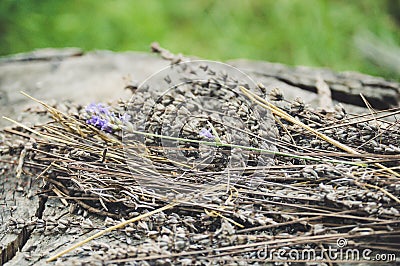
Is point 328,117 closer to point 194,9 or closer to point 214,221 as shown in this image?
point 214,221

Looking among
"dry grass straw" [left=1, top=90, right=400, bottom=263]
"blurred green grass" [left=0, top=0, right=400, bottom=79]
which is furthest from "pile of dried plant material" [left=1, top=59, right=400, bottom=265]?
"blurred green grass" [left=0, top=0, right=400, bottom=79]

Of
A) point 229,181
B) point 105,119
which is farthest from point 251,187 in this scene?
point 105,119

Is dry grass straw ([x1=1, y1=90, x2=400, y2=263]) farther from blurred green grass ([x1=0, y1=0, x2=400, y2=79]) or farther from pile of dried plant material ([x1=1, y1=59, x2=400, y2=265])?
blurred green grass ([x1=0, y1=0, x2=400, y2=79])

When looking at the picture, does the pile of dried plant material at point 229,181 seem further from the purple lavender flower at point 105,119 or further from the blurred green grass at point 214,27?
the blurred green grass at point 214,27

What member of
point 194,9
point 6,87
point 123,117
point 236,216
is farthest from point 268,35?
point 236,216

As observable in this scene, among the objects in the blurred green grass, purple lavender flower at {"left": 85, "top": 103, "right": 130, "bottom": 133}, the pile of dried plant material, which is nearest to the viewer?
the pile of dried plant material

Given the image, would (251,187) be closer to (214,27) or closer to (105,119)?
(105,119)
